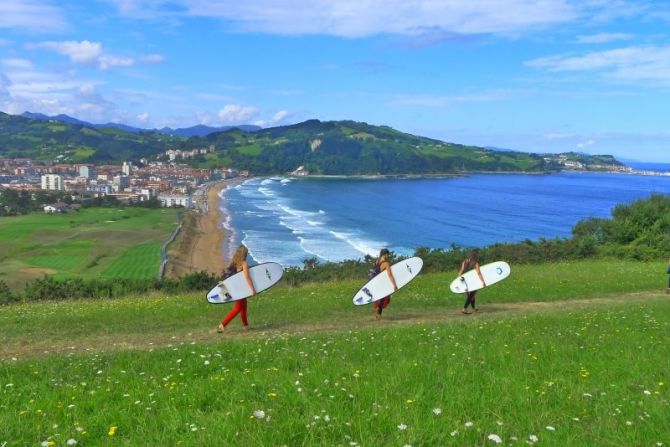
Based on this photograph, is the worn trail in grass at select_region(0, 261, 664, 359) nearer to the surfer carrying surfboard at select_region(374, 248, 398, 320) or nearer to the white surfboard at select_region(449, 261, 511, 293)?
the surfer carrying surfboard at select_region(374, 248, 398, 320)

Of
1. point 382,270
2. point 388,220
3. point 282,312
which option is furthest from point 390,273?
point 388,220

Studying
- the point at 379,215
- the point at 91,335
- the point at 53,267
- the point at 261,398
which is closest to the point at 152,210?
the point at 379,215

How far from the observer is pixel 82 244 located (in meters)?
109

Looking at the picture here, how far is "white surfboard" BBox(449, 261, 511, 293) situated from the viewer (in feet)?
67.7

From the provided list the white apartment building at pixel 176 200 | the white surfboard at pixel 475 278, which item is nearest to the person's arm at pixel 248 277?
the white surfboard at pixel 475 278

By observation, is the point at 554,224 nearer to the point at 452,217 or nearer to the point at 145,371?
the point at 452,217

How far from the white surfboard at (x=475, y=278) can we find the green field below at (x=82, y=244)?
2376 inches

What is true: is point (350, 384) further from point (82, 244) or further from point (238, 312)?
point (82, 244)

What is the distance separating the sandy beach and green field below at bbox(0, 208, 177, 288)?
3.32 m

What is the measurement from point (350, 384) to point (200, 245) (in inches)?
3997

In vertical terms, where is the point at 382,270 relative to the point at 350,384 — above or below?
below

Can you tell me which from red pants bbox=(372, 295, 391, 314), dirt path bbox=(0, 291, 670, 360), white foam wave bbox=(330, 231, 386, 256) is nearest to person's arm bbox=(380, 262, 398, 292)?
red pants bbox=(372, 295, 391, 314)

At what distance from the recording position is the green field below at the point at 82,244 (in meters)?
83.9

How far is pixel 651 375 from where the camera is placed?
29.3 feet
